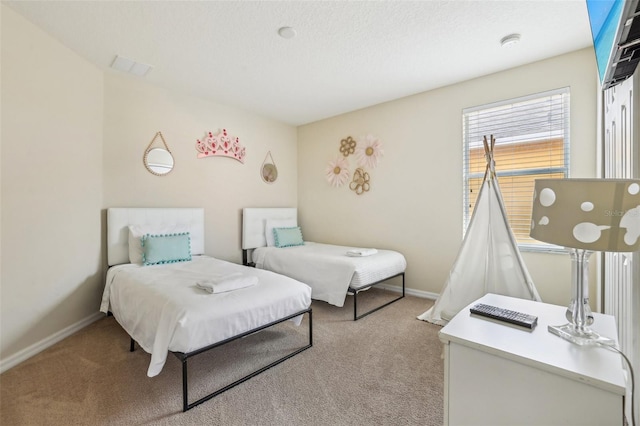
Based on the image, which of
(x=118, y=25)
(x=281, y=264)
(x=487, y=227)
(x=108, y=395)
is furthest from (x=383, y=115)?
(x=108, y=395)

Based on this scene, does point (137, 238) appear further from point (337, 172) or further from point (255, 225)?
point (337, 172)

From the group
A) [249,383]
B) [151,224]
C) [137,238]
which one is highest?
[151,224]

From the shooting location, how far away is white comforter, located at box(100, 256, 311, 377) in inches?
67.6

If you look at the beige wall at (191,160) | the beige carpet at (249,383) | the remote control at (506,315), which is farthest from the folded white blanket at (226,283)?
the beige wall at (191,160)

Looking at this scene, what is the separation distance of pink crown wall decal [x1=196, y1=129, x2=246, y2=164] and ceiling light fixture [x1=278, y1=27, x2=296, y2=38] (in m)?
1.96

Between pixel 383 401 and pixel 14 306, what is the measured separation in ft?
9.03

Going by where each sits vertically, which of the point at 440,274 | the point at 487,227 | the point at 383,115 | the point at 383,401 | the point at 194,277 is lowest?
the point at 383,401

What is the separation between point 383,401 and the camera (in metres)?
1.74

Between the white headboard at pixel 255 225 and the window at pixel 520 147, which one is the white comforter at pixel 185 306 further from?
the window at pixel 520 147

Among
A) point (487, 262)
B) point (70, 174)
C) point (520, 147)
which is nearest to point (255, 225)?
point (70, 174)

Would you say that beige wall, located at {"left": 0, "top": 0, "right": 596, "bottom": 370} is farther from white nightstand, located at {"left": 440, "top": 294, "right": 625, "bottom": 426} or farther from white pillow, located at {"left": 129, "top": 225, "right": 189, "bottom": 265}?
white nightstand, located at {"left": 440, "top": 294, "right": 625, "bottom": 426}

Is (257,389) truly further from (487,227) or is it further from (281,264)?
(487,227)

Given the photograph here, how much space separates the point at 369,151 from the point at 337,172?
62 cm

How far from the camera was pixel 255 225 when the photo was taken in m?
4.26
